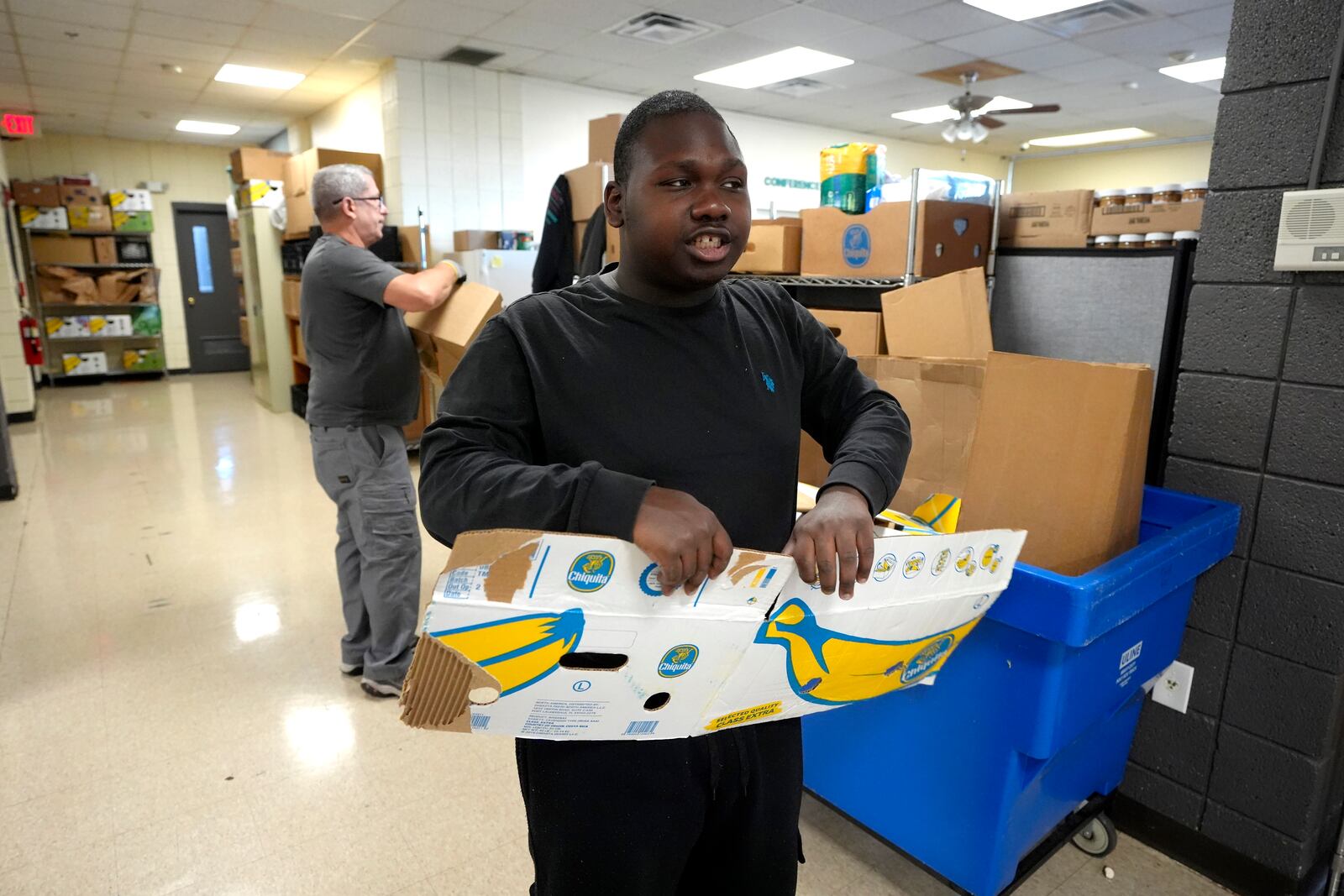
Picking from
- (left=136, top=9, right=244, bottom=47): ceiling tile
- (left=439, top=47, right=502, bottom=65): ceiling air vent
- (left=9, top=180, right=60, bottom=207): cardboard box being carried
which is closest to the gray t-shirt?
(left=136, top=9, right=244, bottom=47): ceiling tile

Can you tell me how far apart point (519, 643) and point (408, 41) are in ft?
18.9

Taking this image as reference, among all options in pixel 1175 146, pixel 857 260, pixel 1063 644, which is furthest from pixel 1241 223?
pixel 1175 146

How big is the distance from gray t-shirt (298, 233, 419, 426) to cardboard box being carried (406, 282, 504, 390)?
0.08m

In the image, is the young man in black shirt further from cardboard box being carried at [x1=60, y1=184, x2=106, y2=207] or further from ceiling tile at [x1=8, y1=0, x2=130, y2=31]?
cardboard box being carried at [x1=60, y1=184, x2=106, y2=207]

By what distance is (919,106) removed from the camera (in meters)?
7.83

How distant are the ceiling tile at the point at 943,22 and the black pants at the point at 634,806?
503cm

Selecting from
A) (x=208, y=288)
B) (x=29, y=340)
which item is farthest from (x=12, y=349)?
(x=208, y=288)

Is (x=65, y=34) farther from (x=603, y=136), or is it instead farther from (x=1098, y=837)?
(x=1098, y=837)

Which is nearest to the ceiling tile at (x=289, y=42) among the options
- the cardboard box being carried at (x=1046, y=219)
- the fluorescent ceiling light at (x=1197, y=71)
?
the cardboard box being carried at (x=1046, y=219)

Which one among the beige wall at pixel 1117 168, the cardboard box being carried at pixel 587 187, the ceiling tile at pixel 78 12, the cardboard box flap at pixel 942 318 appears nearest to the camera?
the cardboard box flap at pixel 942 318

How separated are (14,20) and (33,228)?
16.0 feet

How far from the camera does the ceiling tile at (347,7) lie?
182 inches

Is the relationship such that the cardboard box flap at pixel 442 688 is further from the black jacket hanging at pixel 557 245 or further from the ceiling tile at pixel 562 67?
the ceiling tile at pixel 562 67

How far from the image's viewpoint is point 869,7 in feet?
15.7
